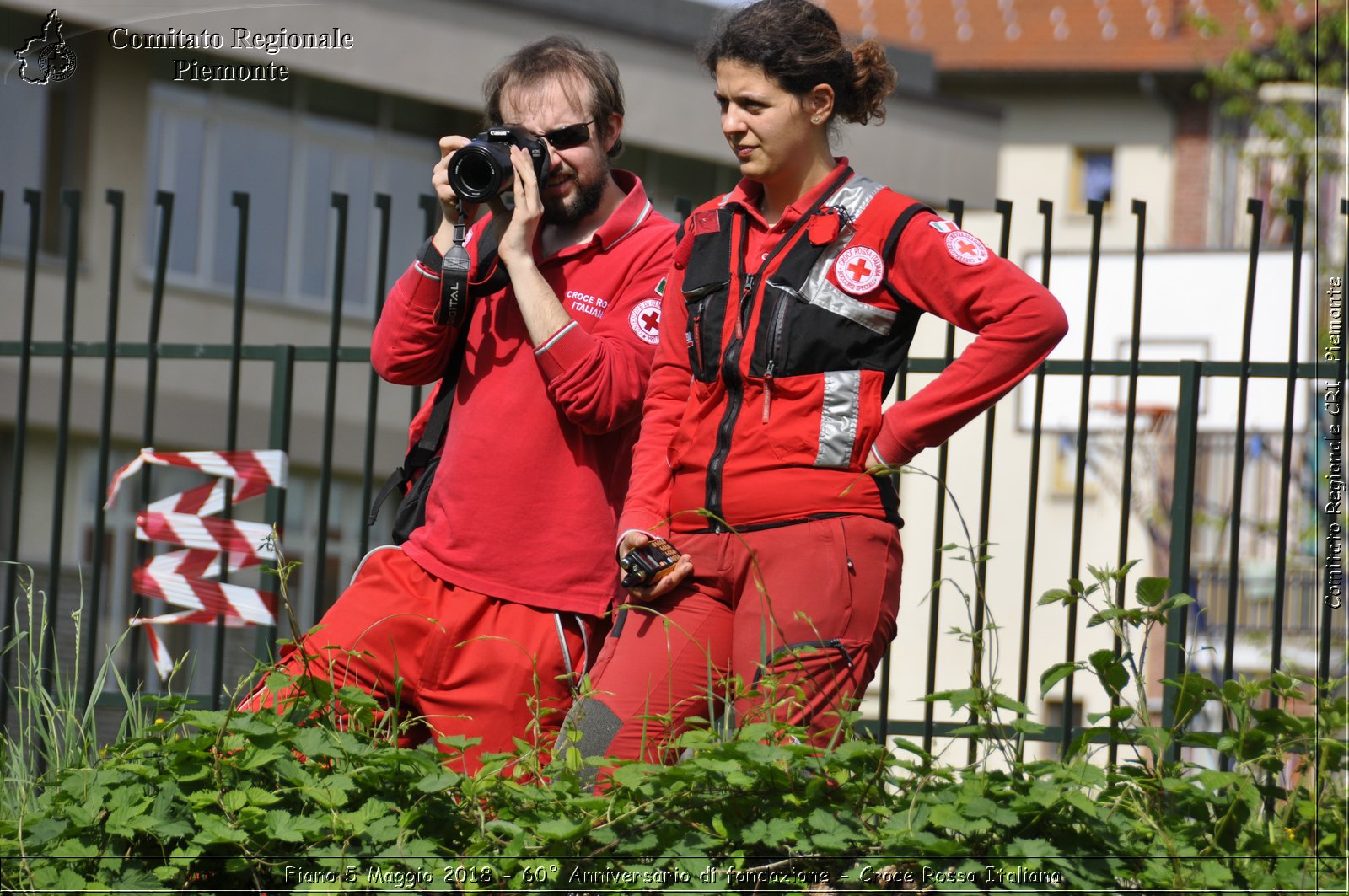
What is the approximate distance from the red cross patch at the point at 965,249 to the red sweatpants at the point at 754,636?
487 millimetres

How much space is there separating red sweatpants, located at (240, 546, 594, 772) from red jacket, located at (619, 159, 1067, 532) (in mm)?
360

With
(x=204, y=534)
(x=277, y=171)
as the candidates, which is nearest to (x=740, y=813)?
(x=204, y=534)

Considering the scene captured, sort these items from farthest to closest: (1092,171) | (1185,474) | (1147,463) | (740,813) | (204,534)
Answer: (1092,171) < (1147,463) < (204,534) < (1185,474) < (740,813)

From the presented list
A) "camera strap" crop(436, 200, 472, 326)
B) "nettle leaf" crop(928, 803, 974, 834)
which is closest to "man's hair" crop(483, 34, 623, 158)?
"camera strap" crop(436, 200, 472, 326)

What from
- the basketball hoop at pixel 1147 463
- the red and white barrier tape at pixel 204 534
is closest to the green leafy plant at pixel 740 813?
the red and white barrier tape at pixel 204 534

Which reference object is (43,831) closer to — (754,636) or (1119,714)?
(754,636)

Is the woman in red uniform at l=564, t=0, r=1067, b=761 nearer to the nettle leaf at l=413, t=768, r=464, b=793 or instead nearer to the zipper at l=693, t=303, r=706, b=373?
the zipper at l=693, t=303, r=706, b=373

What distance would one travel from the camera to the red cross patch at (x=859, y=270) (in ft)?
9.77

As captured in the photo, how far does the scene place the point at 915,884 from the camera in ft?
8.13

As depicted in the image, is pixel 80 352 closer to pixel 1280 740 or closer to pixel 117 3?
pixel 117 3

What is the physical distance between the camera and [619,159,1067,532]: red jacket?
2.93m

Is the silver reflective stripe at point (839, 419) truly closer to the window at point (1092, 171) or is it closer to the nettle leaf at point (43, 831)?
the nettle leaf at point (43, 831)

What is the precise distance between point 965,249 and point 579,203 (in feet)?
2.86

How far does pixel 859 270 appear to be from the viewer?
2.99 meters
